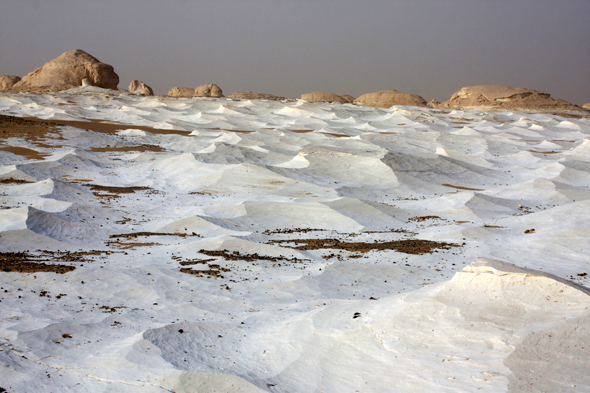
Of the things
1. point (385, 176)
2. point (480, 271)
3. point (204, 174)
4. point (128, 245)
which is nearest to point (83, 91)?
point (204, 174)

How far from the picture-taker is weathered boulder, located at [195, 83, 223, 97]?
50000 millimetres

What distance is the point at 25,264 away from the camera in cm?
739

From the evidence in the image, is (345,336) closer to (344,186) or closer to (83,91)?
(344,186)

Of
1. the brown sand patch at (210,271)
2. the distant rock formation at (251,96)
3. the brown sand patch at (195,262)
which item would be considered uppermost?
the distant rock formation at (251,96)

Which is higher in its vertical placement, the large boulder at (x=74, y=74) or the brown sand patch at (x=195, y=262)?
the large boulder at (x=74, y=74)

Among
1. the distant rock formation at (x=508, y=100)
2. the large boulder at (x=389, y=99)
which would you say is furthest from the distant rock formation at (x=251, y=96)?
the distant rock formation at (x=508, y=100)

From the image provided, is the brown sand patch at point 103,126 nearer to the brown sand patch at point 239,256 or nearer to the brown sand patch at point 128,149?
the brown sand patch at point 128,149

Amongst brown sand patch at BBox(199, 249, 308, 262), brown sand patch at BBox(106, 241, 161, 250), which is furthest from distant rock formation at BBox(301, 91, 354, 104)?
brown sand patch at BBox(199, 249, 308, 262)

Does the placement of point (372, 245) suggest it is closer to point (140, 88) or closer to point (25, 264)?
point (25, 264)

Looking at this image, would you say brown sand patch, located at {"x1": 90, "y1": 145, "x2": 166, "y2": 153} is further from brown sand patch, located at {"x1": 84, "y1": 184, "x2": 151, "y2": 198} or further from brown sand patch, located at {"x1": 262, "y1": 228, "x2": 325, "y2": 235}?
brown sand patch, located at {"x1": 262, "y1": 228, "x2": 325, "y2": 235}

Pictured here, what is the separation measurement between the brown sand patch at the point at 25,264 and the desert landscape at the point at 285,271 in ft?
0.14

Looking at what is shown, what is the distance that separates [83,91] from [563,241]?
3417 cm

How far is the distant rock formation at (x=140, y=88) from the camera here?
5309 centimetres

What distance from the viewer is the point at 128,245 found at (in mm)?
9078
